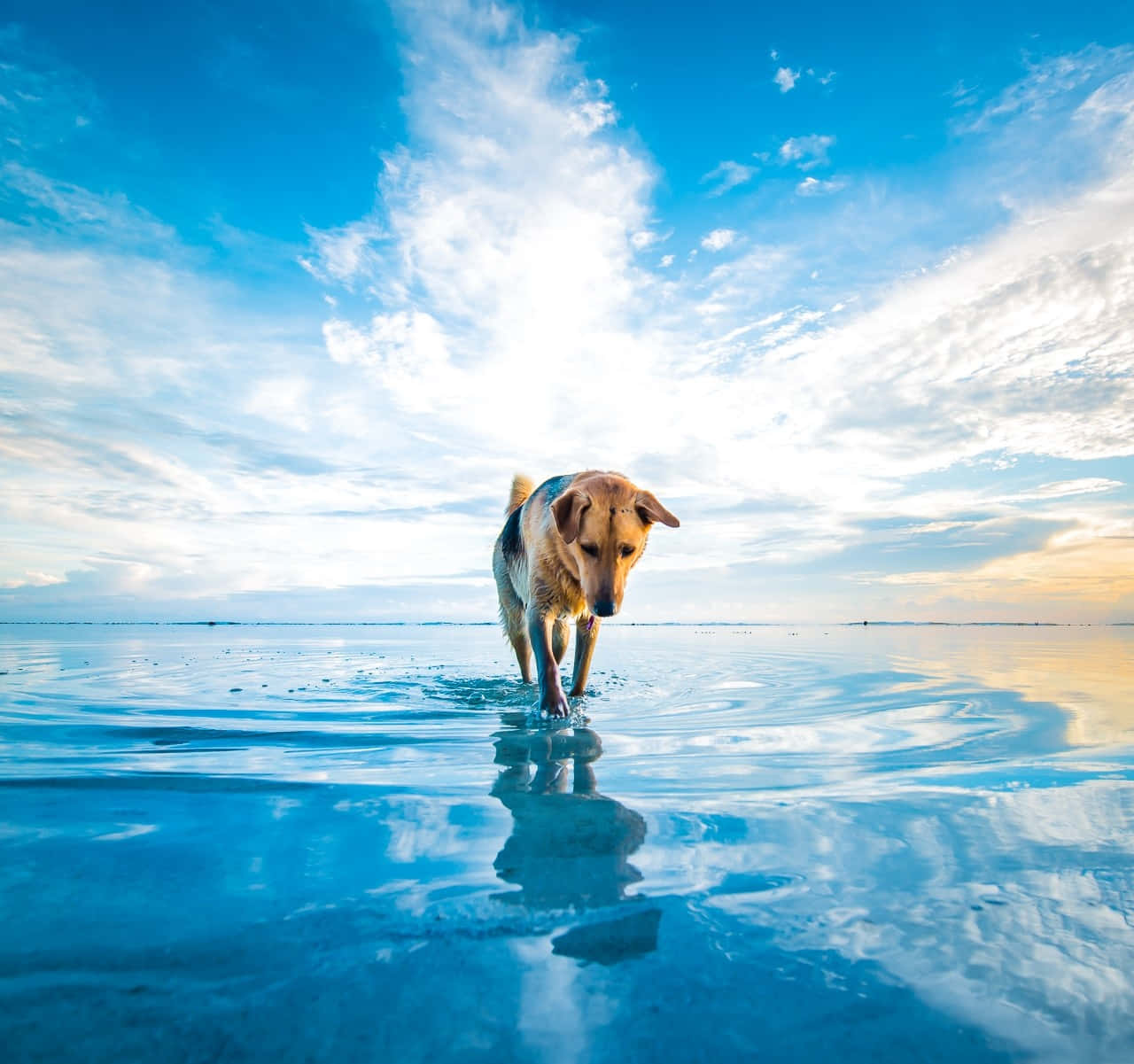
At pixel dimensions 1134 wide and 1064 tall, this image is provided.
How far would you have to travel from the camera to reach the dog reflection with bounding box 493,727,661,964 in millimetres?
1539

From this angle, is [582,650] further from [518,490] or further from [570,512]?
[518,490]

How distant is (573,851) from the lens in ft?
6.82

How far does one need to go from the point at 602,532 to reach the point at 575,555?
39 centimetres

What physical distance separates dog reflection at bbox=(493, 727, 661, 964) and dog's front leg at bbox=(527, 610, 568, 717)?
1.67m

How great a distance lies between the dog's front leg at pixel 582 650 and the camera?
646 cm

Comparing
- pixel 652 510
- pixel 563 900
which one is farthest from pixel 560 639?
pixel 563 900

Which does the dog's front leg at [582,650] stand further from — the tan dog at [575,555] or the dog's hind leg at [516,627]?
the dog's hind leg at [516,627]

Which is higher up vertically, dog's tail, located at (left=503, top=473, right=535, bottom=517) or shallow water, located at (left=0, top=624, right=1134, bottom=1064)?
dog's tail, located at (left=503, top=473, right=535, bottom=517)

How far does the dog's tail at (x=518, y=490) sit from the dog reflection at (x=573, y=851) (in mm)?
5150

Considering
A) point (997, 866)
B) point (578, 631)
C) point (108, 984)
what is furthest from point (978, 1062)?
point (578, 631)

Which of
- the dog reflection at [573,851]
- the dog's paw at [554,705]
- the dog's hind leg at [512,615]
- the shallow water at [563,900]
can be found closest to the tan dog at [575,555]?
the dog's paw at [554,705]

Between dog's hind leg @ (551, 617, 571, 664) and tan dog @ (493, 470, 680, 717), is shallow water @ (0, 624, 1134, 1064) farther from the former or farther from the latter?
dog's hind leg @ (551, 617, 571, 664)

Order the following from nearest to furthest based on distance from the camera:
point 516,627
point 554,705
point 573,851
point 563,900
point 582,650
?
point 563,900 → point 573,851 → point 554,705 → point 582,650 → point 516,627

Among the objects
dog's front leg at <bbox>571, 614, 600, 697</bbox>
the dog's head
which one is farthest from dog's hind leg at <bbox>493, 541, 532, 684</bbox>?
the dog's head
